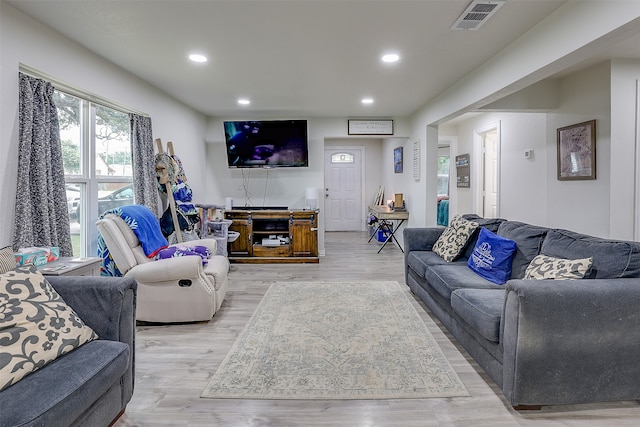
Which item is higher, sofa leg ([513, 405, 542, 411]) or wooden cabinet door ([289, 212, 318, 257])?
wooden cabinet door ([289, 212, 318, 257])

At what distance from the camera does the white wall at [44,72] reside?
2.31 meters

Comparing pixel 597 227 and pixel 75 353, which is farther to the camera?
pixel 597 227

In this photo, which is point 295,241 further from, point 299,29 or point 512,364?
point 512,364

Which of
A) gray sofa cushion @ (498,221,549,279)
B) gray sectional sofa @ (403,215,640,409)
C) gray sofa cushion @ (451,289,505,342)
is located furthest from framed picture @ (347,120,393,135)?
gray sectional sofa @ (403,215,640,409)

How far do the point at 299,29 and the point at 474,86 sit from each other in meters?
2.03

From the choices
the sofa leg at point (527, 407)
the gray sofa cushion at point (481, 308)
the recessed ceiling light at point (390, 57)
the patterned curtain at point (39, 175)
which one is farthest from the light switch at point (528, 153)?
the patterned curtain at point (39, 175)

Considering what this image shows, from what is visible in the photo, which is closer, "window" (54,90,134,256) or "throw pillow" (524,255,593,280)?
"throw pillow" (524,255,593,280)

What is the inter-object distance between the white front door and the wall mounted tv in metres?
3.19

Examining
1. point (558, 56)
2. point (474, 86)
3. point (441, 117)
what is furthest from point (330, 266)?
point (558, 56)

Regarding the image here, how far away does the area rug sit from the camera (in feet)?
6.73

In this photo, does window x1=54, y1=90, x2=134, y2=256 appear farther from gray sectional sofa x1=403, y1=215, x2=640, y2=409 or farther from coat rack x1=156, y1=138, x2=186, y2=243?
gray sectional sofa x1=403, y1=215, x2=640, y2=409

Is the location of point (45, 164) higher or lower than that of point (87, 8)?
lower

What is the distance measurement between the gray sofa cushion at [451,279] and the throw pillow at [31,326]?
2.32 metres

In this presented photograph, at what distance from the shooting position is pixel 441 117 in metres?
4.62
